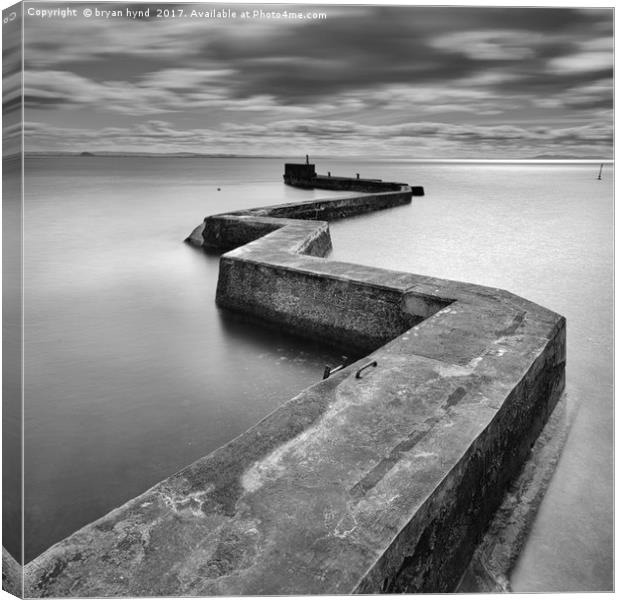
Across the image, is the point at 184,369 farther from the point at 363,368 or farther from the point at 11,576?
the point at 11,576

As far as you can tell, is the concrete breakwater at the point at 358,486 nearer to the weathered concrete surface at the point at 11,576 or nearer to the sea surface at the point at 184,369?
the weathered concrete surface at the point at 11,576

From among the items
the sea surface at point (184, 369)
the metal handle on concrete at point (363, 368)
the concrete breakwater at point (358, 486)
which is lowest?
the sea surface at point (184, 369)

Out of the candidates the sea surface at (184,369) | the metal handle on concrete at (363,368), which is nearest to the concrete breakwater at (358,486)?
the metal handle on concrete at (363,368)

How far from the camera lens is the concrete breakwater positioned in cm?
145

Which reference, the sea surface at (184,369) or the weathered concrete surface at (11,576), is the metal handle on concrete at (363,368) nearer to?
the sea surface at (184,369)

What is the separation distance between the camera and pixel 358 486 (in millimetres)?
1781

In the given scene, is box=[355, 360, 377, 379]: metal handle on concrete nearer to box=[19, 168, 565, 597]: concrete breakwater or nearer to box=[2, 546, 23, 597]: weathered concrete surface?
box=[19, 168, 565, 597]: concrete breakwater

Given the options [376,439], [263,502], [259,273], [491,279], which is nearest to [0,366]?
[263,502]

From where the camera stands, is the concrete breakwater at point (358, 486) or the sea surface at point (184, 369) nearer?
the concrete breakwater at point (358, 486)

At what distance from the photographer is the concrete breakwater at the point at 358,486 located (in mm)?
1452

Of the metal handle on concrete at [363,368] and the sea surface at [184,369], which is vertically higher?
the metal handle on concrete at [363,368]

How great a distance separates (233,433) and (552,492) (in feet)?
5.71

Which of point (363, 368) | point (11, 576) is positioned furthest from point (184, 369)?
point (11, 576)

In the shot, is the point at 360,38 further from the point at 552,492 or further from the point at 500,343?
the point at 552,492
